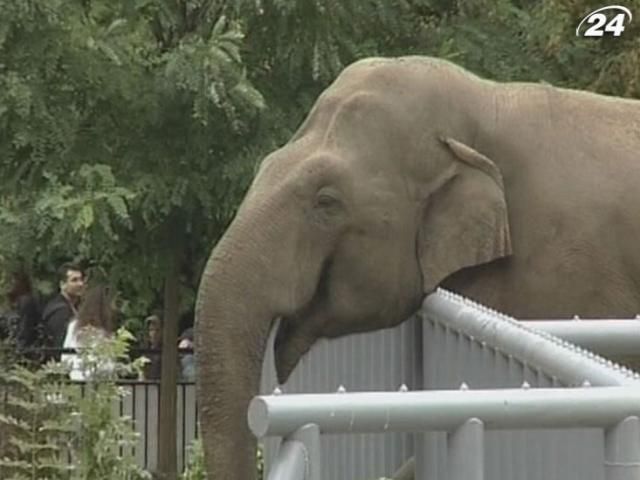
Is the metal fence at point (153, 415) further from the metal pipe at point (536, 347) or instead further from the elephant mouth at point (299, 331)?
the metal pipe at point (536, 347)

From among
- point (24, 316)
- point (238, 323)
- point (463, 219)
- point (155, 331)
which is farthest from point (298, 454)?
point (155, 331)

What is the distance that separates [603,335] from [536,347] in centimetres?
47

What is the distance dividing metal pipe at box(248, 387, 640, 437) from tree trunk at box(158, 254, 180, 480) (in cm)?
1033

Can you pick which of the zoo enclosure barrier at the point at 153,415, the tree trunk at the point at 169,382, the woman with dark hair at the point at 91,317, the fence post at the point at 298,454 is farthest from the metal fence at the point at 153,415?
the fence post at the point at 298,454

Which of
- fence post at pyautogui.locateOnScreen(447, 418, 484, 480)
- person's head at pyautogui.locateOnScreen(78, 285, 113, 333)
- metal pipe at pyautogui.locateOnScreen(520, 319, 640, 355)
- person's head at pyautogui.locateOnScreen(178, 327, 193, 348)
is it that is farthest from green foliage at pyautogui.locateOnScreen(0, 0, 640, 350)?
fence post at pyautogui.locateOnScreen(447, 418, 484, 480)

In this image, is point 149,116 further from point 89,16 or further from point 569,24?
point 569,24

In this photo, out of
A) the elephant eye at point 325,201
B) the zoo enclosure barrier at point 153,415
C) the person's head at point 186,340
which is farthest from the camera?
the person's head at point 186,340

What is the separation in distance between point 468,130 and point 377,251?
56 cm

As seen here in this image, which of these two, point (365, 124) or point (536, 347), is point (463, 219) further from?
point (536, 347)

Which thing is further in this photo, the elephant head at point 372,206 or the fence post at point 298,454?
the elephant head at point 372,206

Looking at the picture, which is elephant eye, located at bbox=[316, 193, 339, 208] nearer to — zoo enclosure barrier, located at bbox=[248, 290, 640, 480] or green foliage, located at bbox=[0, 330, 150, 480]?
green foliage, located at bbox=[0, 330, 150, 480]

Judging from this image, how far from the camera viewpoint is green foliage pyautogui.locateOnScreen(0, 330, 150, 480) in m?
9.35

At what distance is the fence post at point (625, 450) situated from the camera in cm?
283

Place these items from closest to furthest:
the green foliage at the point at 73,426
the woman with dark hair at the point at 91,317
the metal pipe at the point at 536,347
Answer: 1. the metal pipe at the point at 536,347
2. the green foliage at the point at 73,426
3. the woman with dark hair at the point at 91,317
